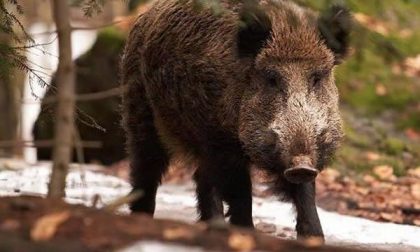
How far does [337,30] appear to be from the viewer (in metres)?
7.18

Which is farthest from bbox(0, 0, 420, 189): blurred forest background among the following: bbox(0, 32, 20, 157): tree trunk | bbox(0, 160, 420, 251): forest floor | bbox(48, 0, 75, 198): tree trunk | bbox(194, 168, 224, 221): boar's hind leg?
bbox(48, 0, 75, 198): tree trunk

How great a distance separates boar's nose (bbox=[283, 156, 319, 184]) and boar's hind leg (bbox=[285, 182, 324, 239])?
0.69 metres

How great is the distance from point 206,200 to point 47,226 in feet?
14.4

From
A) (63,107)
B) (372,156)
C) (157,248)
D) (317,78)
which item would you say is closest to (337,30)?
(317,78)

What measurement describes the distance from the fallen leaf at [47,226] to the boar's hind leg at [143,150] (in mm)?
4130

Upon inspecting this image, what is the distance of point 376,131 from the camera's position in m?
14.0

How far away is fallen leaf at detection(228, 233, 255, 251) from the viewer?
13.2 ft

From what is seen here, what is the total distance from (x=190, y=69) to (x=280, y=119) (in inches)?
45.2

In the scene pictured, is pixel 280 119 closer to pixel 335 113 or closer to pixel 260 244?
pixel 335 113

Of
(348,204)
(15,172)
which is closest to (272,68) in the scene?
(348,204)

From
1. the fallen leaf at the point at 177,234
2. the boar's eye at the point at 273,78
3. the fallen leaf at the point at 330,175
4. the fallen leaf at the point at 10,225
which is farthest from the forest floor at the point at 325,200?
the fallen leaf at the point at 177,234

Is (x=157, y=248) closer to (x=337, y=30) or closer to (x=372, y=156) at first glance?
(x=337, y=30)

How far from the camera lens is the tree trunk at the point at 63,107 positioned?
4.93m

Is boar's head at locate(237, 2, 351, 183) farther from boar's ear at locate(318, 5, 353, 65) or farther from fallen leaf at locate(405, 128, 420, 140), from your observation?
fallen leaf at locate(405, 128, 420, 140)
